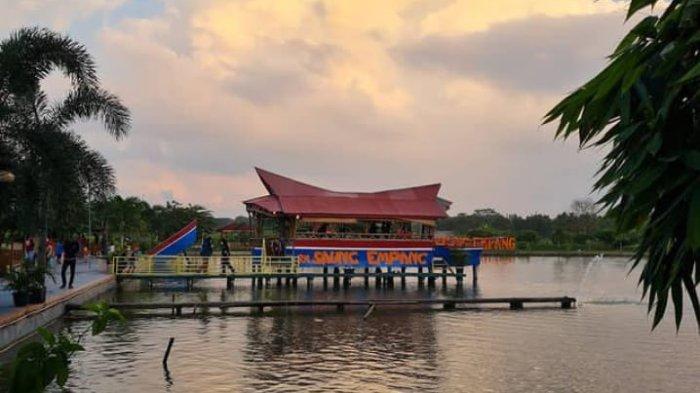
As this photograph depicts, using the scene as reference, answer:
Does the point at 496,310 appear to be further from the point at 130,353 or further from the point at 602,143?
the point at 602,143

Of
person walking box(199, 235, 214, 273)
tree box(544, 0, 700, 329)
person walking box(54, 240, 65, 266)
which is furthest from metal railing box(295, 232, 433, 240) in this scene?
tree box(544, 0, 700, 329)

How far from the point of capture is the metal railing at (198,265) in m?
28.6

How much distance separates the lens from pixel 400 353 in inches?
583

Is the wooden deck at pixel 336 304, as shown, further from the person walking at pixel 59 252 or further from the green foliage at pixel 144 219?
the green foliage at pixel 144 219

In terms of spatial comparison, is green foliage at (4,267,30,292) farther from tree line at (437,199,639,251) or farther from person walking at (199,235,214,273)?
tree line at (437,199,639,251)

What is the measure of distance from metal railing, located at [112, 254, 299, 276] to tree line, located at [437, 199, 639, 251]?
27032 mm

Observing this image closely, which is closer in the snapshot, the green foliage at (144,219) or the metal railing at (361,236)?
the metal railing at (361,236)

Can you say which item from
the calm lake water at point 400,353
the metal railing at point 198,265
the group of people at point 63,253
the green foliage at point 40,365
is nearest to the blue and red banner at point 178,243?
the metal railing at point 198,265

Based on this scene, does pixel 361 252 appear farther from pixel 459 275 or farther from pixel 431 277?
pixel 459 275

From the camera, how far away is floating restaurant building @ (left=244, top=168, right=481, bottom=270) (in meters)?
30.6

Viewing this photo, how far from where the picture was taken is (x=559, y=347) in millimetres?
15852

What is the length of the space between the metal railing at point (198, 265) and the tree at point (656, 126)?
2627cm

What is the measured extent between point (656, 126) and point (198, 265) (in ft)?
89.5

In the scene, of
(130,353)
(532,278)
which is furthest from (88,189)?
(532,278)
